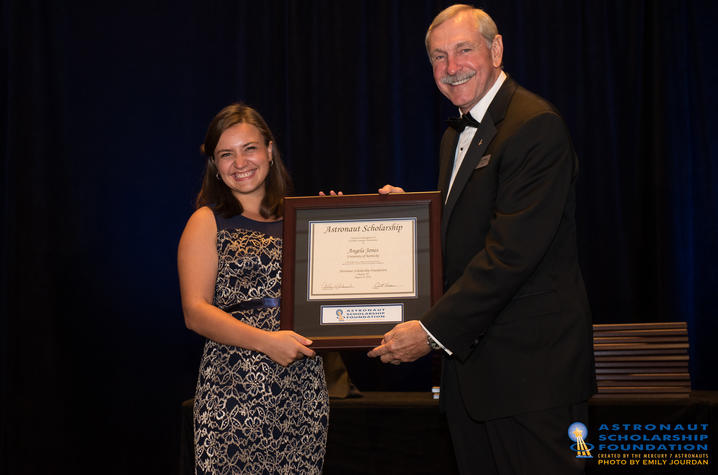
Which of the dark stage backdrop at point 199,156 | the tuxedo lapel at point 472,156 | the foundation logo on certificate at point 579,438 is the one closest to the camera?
the foundation logo on certificate at point 579,438

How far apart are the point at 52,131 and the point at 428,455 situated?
282 centimetres

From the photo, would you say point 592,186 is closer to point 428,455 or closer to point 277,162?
point 428,455

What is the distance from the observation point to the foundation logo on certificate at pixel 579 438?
189 centimetres

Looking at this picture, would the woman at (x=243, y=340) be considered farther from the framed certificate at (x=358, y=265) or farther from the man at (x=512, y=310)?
the man at (x=512, y=310)

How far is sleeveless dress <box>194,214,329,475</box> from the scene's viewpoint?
2.15 m

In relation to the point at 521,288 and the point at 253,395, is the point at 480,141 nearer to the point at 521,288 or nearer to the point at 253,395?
the point at 521,288

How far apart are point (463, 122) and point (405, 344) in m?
0.72

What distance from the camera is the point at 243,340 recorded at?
2.12m

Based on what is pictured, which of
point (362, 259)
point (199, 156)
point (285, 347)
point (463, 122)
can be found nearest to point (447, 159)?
point (463, 122)

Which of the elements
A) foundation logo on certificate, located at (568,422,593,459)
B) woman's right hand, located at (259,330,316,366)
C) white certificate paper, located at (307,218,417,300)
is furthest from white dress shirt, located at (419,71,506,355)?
foundation logo on certificate, located at (568,422,593,459)

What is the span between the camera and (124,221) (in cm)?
426

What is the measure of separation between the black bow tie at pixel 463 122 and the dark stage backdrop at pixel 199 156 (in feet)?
6.20

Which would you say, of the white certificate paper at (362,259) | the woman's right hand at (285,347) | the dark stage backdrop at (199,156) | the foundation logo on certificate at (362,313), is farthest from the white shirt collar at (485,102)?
the dark stage backdrop at (199,156)

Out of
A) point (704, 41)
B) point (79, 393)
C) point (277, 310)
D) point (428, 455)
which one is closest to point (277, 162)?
point (277, 310)
